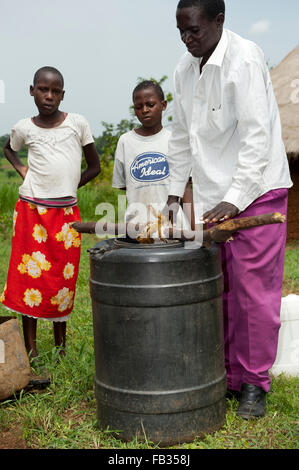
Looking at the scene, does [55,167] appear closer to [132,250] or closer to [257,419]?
[132,250]

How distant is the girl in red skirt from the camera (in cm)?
385

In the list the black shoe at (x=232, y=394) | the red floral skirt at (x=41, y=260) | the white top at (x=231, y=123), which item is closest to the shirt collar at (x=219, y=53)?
the white top at (x=231, y=123)

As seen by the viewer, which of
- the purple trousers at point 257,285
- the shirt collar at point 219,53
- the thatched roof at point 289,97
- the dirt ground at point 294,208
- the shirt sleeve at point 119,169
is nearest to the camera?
the shirt collar at point 219,53

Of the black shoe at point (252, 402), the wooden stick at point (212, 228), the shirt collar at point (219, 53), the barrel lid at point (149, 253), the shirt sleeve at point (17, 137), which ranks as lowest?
the black shoe at point (252, 402)

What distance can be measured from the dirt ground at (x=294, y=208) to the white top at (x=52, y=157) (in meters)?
4.74

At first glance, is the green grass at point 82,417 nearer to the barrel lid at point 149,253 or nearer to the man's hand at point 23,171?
the barrel lid at point 149,253

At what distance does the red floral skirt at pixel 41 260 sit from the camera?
388 centimetres

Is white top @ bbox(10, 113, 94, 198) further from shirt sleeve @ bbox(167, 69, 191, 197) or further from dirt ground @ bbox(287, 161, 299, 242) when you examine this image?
dirt ground @ bbox(287, 161, 299, 242)

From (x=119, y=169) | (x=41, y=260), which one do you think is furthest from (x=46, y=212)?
(x=119, y=169)

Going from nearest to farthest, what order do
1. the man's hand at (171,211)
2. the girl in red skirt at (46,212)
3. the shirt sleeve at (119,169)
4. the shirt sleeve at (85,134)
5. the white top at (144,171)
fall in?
1. the man's hand at (171,211)
2. the girl in red skirt at (46,212)
3. the shirt sleeve at (85,134)
4. the white top at (144,171)
5. the shirt sleeve at (119,169)

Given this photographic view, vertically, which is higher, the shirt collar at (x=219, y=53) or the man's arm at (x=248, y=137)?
the shirt collar at (x=219, y=53)

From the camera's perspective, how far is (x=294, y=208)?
26.7ft

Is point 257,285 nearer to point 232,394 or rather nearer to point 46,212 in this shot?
point 232,394
